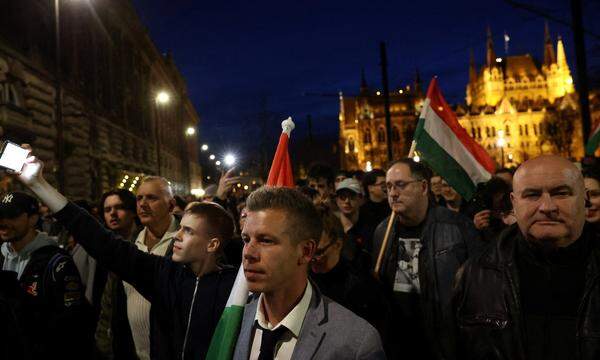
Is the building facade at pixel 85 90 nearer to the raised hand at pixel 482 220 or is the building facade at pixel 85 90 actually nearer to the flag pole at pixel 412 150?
the flag pole at pixel 412 150

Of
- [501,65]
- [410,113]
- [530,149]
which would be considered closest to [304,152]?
[410,113]

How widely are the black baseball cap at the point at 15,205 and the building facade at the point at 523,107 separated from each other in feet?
318

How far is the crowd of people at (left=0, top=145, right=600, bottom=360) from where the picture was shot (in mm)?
2258

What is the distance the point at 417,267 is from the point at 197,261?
1.87m

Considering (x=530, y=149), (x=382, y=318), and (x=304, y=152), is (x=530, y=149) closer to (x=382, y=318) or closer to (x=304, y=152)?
(x=304, y=152)

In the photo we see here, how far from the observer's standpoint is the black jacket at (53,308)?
3.90 metres

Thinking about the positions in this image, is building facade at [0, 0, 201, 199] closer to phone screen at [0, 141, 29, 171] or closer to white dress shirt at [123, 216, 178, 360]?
white dress shirt at [123, 216, 178, 360]

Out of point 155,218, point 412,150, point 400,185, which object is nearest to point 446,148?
point 412,150

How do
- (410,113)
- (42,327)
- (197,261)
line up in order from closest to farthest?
(197,261)
(42,327)
(410,113)

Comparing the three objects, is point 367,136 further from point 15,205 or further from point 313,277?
point 313,277

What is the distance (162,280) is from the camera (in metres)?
3.42

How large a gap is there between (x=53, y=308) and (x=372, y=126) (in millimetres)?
111829

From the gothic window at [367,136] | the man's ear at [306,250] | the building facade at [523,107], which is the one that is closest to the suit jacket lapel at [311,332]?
the man's ear at [306,250]

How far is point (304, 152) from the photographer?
70.6 metres
